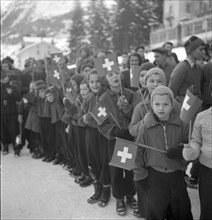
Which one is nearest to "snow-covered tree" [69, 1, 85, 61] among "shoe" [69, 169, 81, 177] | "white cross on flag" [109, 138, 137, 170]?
"shoe" [69, 169, 81, 177]

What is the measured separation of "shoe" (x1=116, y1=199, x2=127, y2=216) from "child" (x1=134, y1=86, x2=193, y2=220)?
846 millimetres

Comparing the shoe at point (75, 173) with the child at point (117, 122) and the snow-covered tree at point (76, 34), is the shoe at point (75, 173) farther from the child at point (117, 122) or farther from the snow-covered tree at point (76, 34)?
the snow-covered tree at point (76, 34)

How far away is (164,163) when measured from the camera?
9.16 feet

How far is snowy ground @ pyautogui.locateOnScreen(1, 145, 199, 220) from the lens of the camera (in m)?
3.82

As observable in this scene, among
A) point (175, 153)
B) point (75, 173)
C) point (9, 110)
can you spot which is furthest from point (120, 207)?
point (9, 110)

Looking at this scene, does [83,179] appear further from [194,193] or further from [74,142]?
[194,193]

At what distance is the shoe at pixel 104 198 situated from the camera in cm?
391

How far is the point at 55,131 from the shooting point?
6.03 m

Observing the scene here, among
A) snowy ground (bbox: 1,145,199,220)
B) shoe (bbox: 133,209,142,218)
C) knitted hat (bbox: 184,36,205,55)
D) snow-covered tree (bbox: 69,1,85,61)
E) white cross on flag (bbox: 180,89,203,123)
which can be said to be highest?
snow-covered tree (bbox: 69,1,85,61)

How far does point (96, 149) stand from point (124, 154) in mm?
1489

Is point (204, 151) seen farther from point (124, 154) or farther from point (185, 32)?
point (185, 32)

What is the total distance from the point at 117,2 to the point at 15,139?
1334 inches

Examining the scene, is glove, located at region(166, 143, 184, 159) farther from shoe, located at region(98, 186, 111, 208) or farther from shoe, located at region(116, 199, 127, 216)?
shoe, located at region(98, 186, 111, 208)

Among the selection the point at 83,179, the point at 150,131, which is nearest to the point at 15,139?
the point at 83,179
